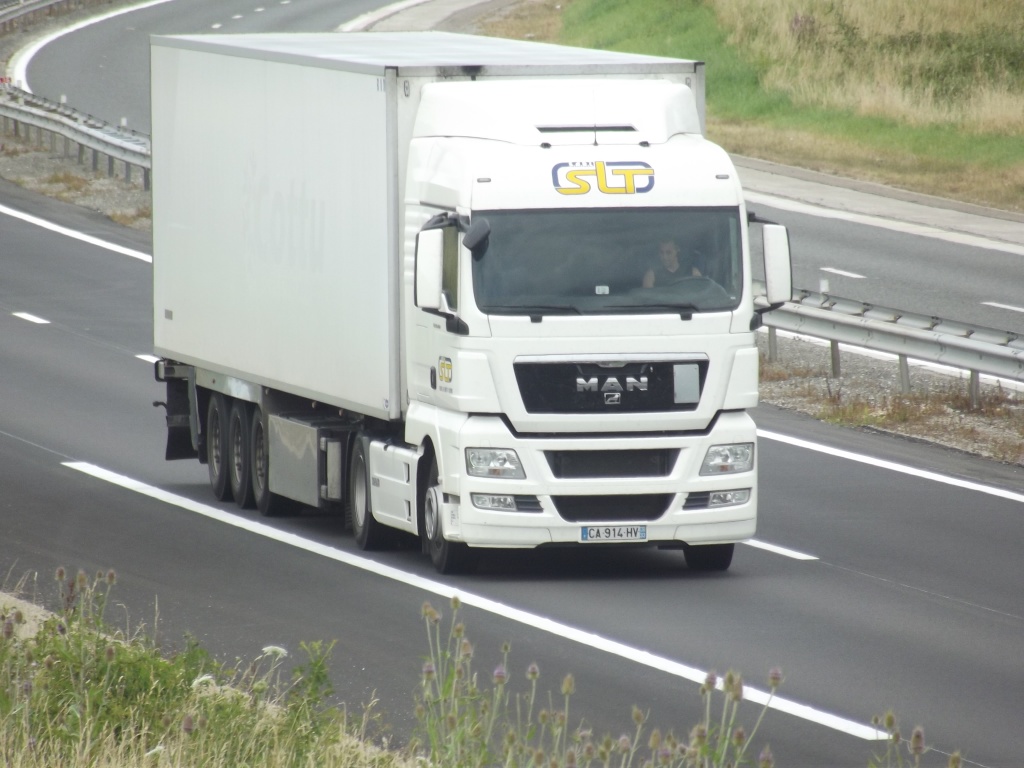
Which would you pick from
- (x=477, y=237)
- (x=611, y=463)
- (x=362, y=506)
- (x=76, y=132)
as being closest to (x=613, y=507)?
(x=611, y=463)

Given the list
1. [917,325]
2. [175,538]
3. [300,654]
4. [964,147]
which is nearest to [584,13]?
[964,147]

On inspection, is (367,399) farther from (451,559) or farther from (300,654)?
(300,654)

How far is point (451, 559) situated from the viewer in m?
14.0

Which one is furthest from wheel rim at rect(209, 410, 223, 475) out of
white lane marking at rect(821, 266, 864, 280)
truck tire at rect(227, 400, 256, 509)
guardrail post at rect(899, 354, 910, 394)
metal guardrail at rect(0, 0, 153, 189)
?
metal guardrail at rect(0, 0, 153, 189)

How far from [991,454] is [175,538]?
7.74m

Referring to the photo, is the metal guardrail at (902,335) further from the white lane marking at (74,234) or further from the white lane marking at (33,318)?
the white lane marking at (74,234)

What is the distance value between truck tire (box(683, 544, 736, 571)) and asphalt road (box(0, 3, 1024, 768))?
0.17 meters

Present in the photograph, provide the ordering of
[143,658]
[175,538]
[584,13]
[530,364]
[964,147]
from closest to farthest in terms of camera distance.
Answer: [143,658] → [530,364] → [175,538] → [964,147] → [584,13]

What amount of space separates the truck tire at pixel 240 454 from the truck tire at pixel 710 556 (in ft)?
14.0

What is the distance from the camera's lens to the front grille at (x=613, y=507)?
1370 cm

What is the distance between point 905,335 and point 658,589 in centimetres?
800

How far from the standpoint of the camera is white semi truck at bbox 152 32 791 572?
1352 centimetres

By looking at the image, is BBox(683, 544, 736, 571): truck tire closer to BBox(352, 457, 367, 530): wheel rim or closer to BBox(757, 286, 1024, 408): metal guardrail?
BBox(352, 457, 367, 530): wheel rim

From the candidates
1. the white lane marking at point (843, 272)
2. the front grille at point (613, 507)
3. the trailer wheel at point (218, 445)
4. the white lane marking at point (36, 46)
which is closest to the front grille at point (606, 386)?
the front grille at point (613, 507)
